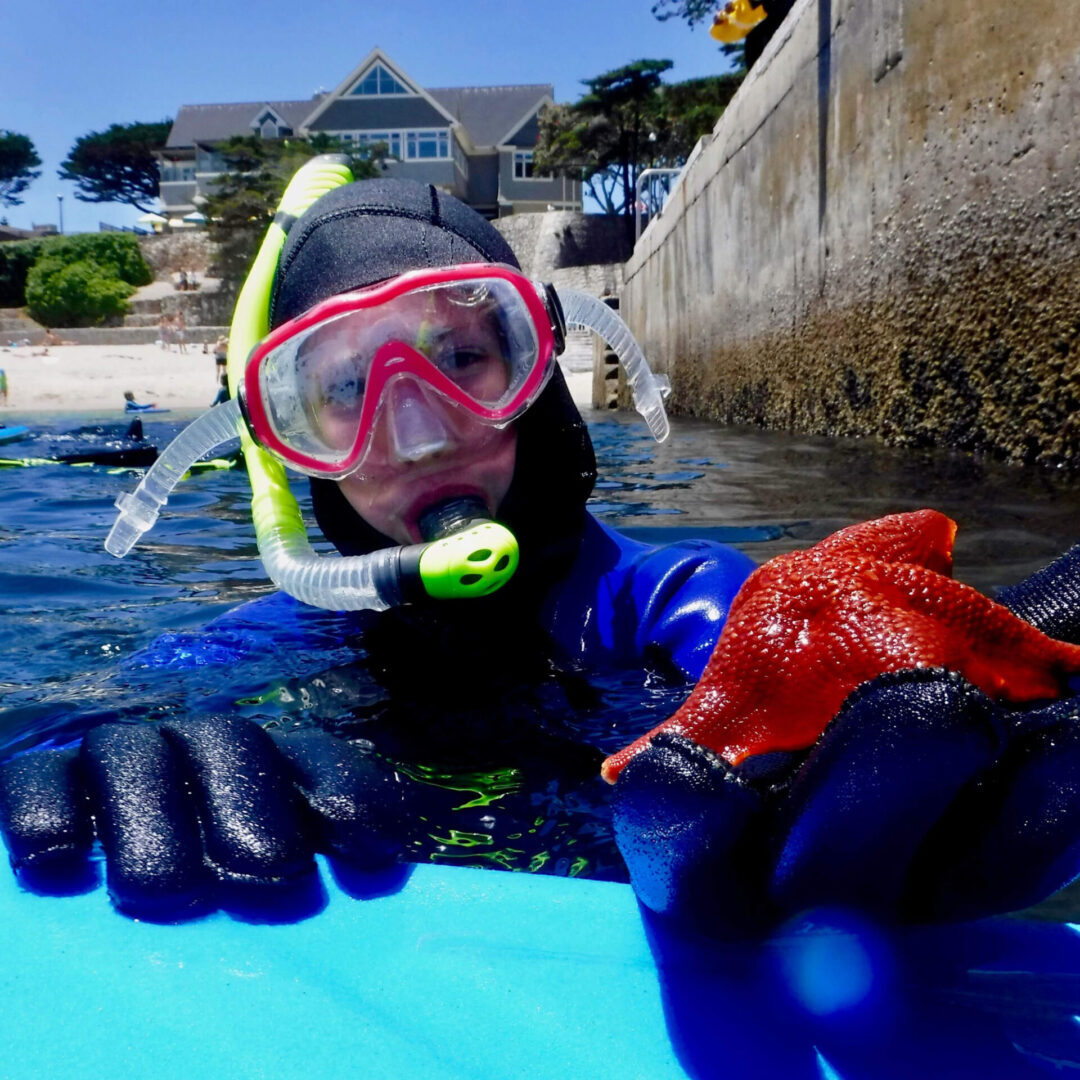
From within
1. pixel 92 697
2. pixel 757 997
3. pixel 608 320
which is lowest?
pixel 92 697

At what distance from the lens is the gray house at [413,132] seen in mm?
46594

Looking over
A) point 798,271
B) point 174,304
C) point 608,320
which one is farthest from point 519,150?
point 608,320

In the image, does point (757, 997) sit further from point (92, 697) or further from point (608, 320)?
point (92, 697)

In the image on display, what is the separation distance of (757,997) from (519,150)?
2080 inches

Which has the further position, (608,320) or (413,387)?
(608,320)

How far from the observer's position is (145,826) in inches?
37.7

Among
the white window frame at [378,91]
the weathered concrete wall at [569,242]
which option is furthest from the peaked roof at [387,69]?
the weathered concrete wall at [569,242]

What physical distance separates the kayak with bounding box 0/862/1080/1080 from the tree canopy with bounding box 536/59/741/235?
35261 millimetres

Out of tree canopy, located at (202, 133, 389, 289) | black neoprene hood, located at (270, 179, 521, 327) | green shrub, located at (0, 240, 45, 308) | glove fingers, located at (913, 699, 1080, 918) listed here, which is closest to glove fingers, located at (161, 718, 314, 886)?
glove fingers, located at (913, 699, 1080, 918)

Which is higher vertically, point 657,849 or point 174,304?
point 174,304

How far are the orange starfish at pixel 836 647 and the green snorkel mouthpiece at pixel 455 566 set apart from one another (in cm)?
73

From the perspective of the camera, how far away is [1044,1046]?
78 centimetres

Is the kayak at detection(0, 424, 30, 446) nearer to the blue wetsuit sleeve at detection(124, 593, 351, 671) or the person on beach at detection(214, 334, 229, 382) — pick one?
the person on beach at detection(214, 334, 229, 382)

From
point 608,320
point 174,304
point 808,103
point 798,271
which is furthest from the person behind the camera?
point 174,304
